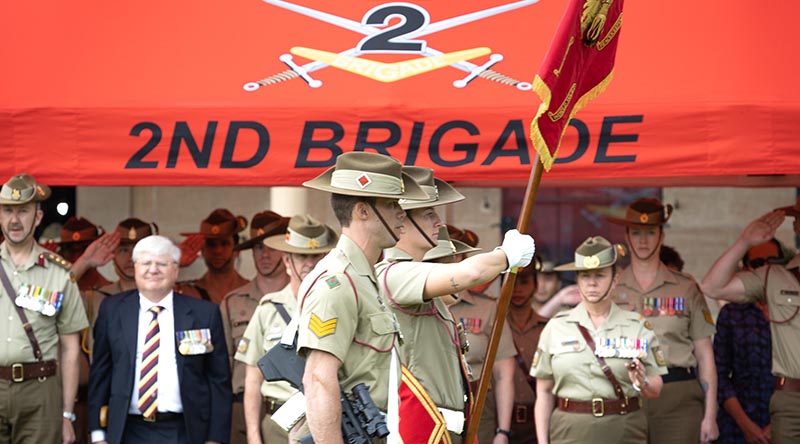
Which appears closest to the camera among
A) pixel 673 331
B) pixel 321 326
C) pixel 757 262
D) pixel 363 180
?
pixel 321 326

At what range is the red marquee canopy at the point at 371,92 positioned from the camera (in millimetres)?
6523

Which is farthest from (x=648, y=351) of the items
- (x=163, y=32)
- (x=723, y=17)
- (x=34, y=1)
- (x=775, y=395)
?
(x=34, y=1)

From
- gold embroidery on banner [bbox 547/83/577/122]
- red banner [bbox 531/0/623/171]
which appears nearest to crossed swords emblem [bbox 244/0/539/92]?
red banner [bbox 531/0/623/171]

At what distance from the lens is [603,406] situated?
7273mm

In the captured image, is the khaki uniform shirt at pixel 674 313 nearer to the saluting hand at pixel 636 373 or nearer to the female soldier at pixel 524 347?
the female soldier at pixel 524 347

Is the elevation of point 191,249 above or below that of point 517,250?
above

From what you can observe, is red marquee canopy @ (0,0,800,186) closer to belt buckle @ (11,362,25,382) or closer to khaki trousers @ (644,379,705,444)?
belt buckle @ (11,362,25,382)

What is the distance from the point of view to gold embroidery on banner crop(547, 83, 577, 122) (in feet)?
18.6

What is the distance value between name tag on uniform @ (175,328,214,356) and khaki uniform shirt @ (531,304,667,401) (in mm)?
1750

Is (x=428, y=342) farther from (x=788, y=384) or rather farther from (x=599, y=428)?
(x=788, y=384)

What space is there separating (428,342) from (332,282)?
94 centimetres

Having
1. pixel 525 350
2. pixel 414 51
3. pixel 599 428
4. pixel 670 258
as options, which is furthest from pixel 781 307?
pixel 414 51

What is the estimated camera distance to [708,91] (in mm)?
6605

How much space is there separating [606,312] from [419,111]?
1.70 m
